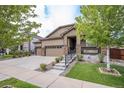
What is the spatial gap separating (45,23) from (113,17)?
5.29m

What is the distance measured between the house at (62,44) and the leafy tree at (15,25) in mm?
8774

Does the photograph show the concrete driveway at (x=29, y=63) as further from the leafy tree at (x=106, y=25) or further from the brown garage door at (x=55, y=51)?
the leafy tree at (x=106, y=25)

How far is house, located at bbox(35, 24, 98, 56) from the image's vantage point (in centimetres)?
1496

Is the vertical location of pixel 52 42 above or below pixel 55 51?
above

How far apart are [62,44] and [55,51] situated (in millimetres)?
1614

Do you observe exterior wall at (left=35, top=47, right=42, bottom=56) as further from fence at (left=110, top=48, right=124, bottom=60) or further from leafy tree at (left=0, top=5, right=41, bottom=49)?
leafy tree at (left=0, top=5, right=41, bottom=49)

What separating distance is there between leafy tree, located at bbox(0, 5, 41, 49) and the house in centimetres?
877

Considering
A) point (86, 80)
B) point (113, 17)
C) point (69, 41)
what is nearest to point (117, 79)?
point (86, 80)

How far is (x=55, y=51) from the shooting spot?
1725cm

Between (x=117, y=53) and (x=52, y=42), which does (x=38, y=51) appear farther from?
(x=117, y=53)

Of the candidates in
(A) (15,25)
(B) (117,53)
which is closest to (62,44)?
(B) (117,53)

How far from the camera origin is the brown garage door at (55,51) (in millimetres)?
16547
